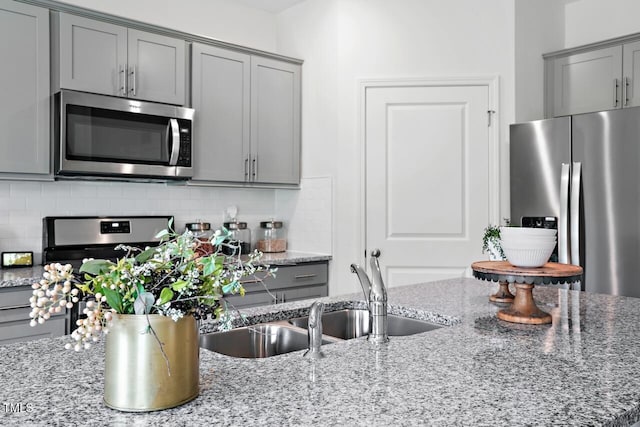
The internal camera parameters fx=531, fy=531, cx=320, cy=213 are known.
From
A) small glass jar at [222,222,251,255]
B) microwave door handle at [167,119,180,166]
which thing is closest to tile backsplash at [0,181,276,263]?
small glass jar at [222,222,251,255]

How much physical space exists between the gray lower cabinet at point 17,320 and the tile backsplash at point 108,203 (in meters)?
0.64

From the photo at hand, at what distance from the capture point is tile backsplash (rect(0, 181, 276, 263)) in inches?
119

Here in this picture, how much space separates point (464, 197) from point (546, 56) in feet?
3.90

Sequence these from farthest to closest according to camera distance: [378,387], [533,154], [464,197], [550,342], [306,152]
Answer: [306,152], [464,197], [533,154], [550,342], [378,387]

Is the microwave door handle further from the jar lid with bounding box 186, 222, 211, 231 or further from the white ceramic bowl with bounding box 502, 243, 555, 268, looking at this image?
the white ceramic bowl with bounding box 502, 243, 555, 268

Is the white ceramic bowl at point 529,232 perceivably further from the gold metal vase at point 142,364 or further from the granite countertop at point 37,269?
the granite countertop at point 37,269

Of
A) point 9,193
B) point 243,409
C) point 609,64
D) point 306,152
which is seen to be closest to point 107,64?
point 9,193

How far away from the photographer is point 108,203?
11.1 ft

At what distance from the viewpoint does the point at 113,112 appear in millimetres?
3021

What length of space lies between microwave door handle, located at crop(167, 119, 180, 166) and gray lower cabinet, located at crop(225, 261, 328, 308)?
903 mm

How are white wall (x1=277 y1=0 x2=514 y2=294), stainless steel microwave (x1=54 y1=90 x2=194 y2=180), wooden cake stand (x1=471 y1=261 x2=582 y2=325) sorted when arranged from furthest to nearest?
white wall (x1=277 y1=0 x2=514 y2=294) → stainless steel microwave (x1=54 y1=90 x2=194 y2=180) → wooden cake stand (x1=471 y1=261 x2=582 y2=325)

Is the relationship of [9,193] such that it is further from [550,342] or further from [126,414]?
[550,342]

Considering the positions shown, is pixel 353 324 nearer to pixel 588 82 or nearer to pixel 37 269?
pixel 37 269

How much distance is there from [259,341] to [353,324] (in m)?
0.43
